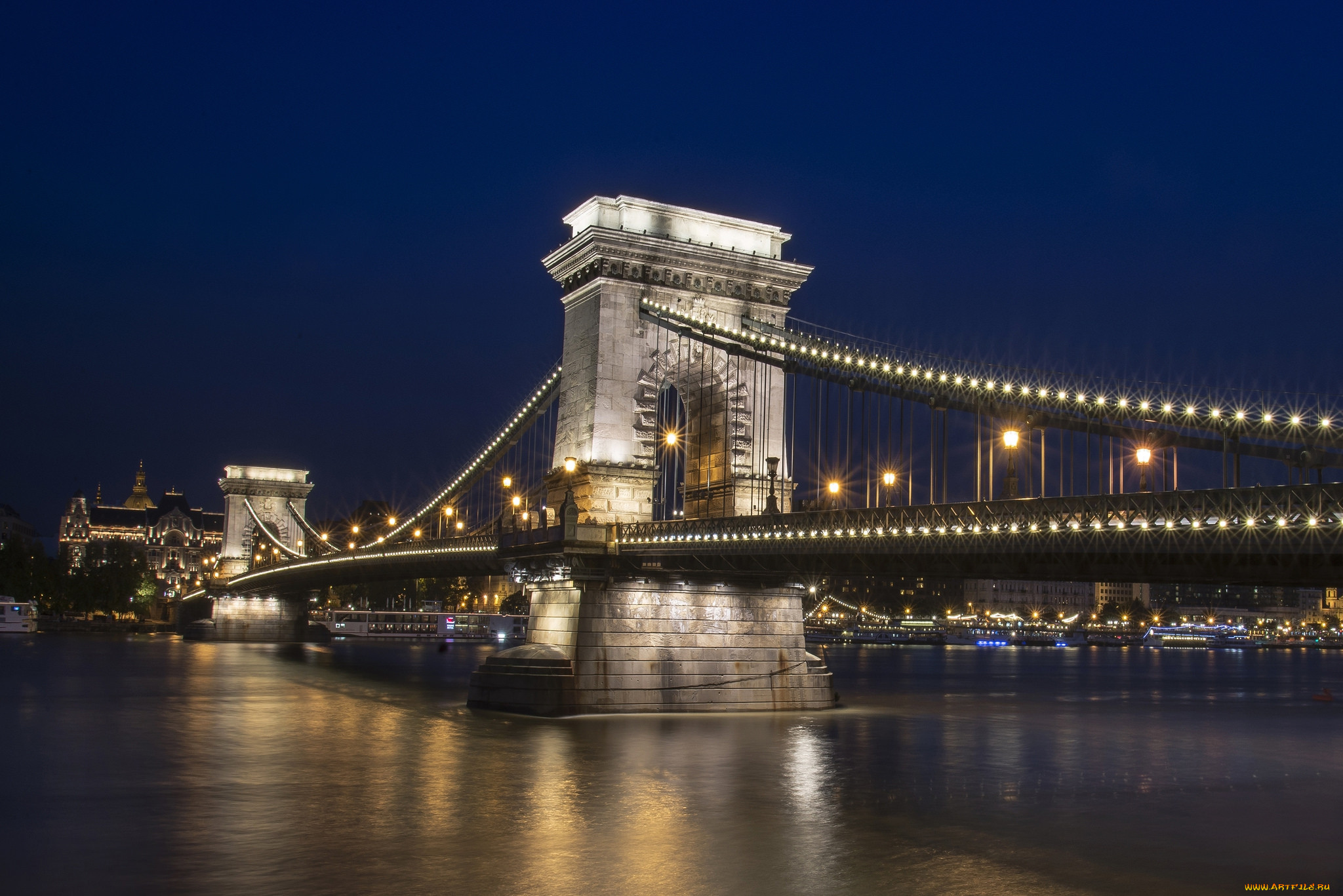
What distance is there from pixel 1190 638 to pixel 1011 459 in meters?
167

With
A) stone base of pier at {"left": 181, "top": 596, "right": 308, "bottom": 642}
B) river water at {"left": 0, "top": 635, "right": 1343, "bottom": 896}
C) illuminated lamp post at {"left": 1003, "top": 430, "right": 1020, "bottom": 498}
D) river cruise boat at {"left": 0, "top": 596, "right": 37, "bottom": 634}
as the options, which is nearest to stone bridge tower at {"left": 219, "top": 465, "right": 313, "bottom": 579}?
stone base of pier at {"left": 181, "top": 596, "right": 308, "bottom": 642}

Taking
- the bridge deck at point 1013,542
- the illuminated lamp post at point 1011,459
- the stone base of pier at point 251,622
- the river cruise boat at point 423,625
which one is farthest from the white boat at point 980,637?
Answer: the illuminated lamp post at point 1011,459

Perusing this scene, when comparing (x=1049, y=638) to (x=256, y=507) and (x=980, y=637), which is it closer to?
(x=980, y=637)

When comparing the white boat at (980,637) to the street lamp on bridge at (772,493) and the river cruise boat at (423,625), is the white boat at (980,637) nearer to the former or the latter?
the river cruise boat at (423,625)

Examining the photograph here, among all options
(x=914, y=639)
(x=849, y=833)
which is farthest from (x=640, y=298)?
(x=914, y=639)

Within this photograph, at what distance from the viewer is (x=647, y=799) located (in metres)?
26.6

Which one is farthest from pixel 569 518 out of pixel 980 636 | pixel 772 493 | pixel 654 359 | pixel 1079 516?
pixel 980 636

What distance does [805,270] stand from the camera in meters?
49.2

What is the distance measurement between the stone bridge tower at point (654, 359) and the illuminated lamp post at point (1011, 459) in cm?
1431

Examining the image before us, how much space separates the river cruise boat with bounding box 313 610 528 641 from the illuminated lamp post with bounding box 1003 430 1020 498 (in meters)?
111

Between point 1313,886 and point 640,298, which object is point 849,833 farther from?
point 640,298

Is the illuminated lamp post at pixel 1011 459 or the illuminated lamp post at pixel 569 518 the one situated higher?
the illuminated lamp post at pixel 1011 459

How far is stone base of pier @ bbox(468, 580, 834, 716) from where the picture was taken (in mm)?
39375

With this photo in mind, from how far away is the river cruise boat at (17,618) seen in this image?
11684 centimetres
